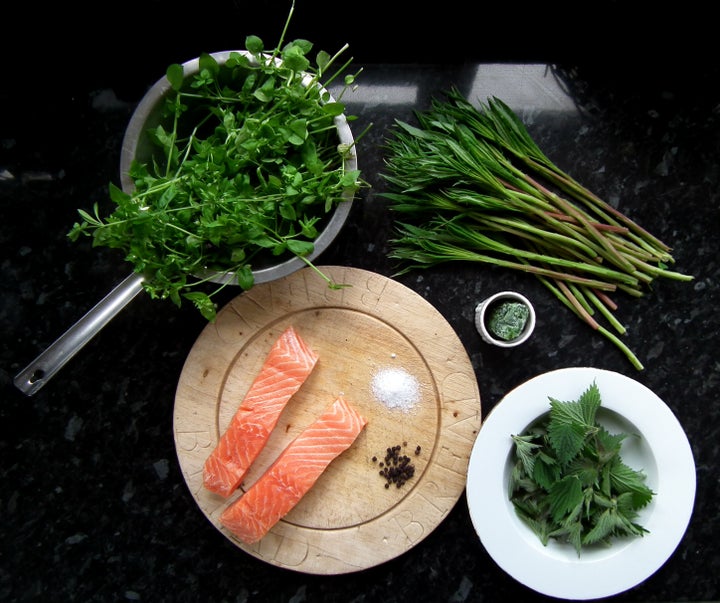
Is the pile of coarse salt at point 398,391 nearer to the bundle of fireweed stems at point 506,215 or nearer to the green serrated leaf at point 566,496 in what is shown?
the bundle of fireweed stems at point 506,215

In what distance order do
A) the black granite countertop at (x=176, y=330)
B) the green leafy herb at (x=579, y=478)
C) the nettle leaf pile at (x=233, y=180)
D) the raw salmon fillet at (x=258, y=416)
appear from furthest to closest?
the black granite countertop at (x=176, y=330), the raw salmon fillet at (x=258, y=416), the green leafy herb at (x=579, y=478), the nettle leaf pile at (x=233, y=180)

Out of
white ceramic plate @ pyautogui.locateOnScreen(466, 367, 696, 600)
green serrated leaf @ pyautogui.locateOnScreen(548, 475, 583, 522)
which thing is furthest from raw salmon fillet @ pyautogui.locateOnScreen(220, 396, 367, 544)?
green serrated leaf @ pyautogui.locateOnScreen(548, 475, 583, 522)

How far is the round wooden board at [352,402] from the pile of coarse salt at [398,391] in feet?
0.04

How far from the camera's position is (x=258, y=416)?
5.16 ft

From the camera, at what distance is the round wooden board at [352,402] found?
1.62 meters

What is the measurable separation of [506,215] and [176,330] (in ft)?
3.13

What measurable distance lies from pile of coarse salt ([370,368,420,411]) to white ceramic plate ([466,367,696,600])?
0.22 meters

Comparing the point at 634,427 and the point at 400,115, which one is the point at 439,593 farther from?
the point at 400,115

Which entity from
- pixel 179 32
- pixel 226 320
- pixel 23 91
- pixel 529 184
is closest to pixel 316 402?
pixel 226 320

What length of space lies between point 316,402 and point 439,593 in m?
0.63

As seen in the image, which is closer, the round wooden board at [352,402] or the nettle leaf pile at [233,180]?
the nettle leaf pile at [233,180]

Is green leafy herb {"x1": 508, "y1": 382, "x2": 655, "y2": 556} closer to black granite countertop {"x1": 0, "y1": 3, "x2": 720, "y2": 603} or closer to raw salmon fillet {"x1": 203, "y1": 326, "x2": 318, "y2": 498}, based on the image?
black granite countertop {"x1": 0, "y1": 3, "x2": 720, "y2": 603}

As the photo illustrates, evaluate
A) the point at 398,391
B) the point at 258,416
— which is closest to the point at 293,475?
the point at 258,416

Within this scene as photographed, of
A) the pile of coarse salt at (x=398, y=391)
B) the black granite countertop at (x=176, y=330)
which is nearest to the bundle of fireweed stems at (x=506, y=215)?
the black granite countertop at (x=176, y=330)
